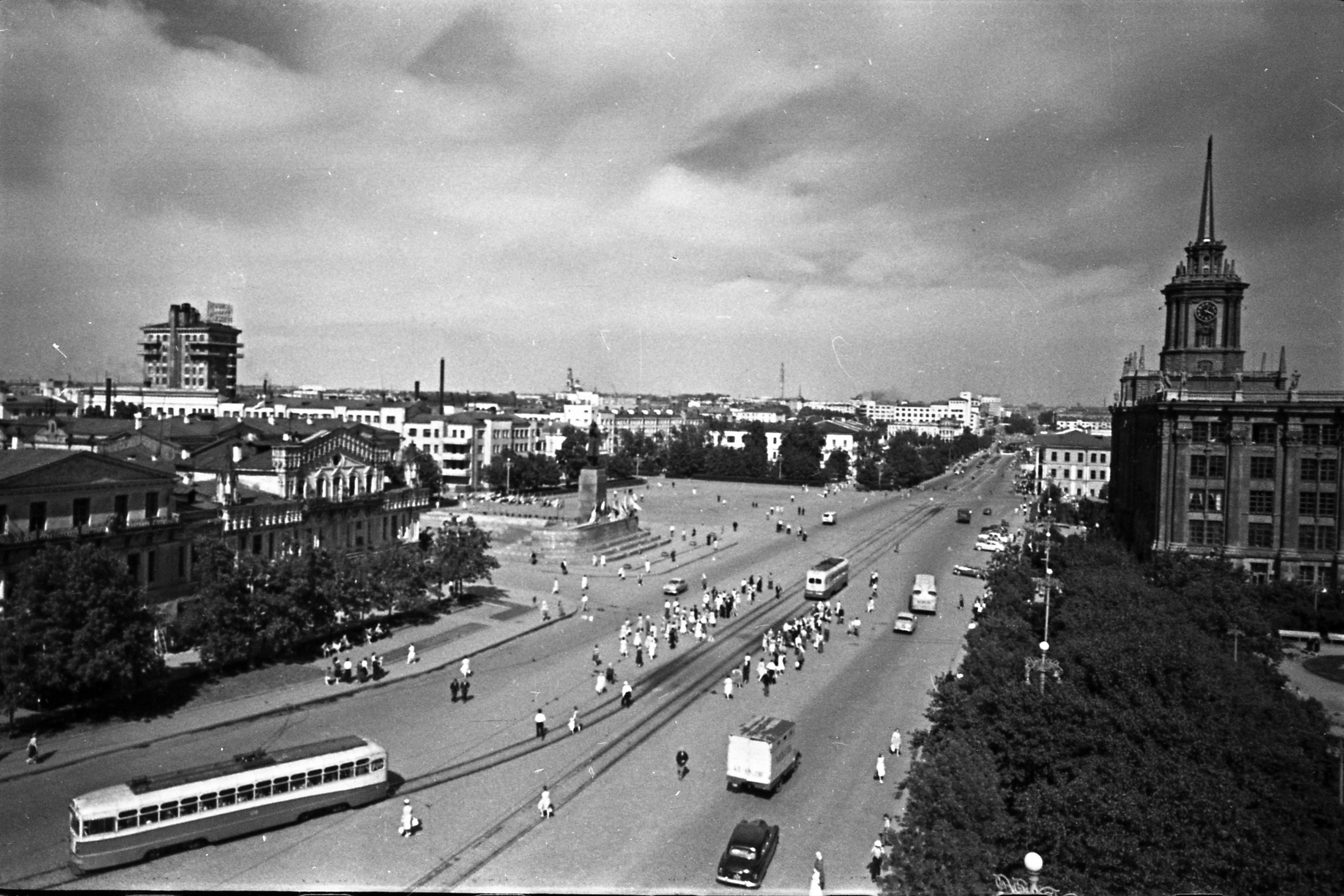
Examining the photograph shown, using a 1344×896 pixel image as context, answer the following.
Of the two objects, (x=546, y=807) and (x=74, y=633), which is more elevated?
(x=74, y=633)

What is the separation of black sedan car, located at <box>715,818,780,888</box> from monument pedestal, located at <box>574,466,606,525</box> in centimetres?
4366

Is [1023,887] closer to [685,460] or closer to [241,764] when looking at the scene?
[241,764]

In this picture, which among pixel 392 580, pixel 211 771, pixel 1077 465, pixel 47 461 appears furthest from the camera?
pixel 1077 465

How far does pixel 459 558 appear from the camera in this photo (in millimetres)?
40438

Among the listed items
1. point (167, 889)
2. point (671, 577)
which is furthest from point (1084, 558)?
point (167, 889)

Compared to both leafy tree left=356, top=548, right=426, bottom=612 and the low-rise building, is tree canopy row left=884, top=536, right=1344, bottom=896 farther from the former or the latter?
the low-rise building

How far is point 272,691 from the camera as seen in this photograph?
28516 mm

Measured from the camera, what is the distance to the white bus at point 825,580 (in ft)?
153

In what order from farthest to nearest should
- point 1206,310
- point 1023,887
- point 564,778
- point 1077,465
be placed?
point 1077,465
point 1206,310
point 564,778
point 1023,887

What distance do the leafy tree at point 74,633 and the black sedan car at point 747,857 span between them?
17.4 m

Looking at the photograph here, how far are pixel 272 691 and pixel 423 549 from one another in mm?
13166

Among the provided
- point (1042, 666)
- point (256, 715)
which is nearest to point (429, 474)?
point (256, 715)

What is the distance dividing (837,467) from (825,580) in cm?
7695

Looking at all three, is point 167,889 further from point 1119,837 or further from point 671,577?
point 671,577
